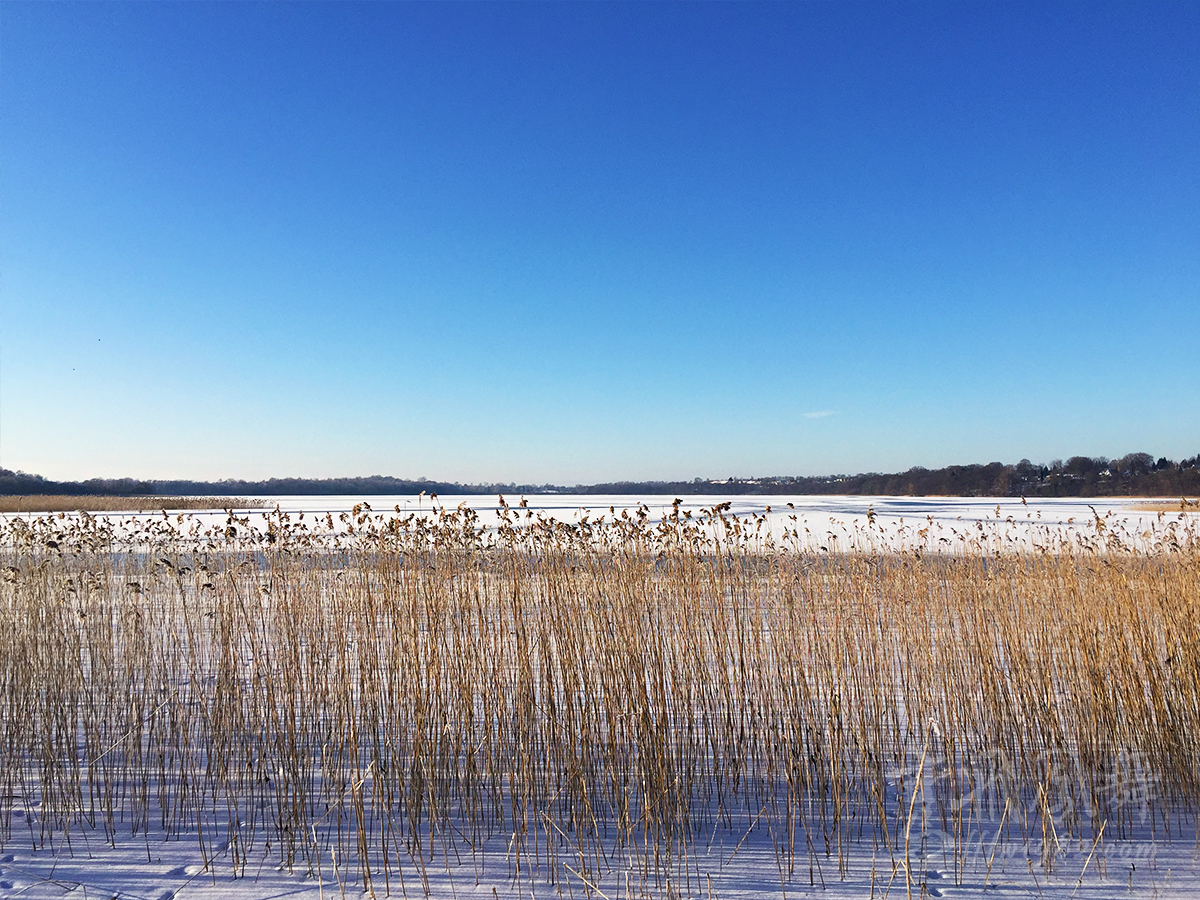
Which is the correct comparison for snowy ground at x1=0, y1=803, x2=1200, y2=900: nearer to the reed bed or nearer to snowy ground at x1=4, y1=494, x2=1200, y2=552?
the reed bed

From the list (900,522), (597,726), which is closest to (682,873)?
(597,726)

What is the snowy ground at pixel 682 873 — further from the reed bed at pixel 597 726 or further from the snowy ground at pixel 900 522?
the snowy ground at pixel 900 522

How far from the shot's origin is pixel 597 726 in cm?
423

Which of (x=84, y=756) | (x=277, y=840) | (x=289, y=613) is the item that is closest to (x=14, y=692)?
(x=84, y=756)

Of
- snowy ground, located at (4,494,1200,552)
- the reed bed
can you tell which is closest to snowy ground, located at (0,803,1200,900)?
the reed bed

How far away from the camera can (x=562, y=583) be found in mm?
4672

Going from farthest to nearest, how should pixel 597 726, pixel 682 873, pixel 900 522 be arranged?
pixel 900 522
pixel 597 726
pixel 682 873

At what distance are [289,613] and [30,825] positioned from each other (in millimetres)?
1734

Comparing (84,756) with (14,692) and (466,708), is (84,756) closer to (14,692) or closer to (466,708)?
(14,692)

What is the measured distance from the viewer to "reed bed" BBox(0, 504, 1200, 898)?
3.79 metres

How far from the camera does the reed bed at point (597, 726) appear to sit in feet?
12.4

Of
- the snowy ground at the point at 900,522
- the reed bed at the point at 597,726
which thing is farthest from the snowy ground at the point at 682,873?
the snowy ground at the point at 900,522

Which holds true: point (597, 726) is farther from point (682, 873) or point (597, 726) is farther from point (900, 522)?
point (900, 522)

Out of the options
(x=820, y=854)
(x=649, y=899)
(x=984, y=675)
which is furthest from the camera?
(x=984, y=675)
